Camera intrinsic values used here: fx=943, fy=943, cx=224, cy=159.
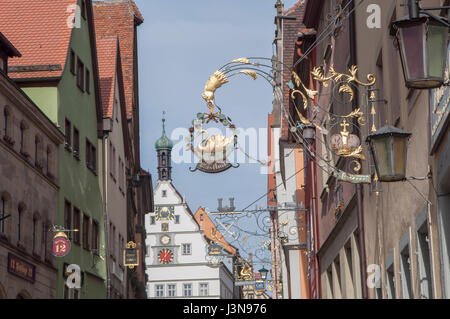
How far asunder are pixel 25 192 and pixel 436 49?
17697 millimetres

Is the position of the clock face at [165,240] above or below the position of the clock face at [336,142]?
above

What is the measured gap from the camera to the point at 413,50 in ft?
24.0

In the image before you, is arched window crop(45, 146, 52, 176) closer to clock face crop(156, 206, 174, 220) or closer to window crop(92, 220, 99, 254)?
window crop(92, 220, 99, 254)

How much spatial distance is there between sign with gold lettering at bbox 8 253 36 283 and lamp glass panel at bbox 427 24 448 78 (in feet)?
52.8

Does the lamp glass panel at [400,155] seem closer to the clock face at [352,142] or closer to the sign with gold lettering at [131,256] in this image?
the clock face at [352,142]

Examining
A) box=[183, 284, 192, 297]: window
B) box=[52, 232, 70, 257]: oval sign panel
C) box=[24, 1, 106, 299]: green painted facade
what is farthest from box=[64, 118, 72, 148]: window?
box=[183, 284, 192, 297]: window

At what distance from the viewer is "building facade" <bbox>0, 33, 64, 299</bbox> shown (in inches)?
861

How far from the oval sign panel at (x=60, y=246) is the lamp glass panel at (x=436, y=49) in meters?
17.7

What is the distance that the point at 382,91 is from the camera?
13742 millimetres

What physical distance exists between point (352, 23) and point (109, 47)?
22.3m

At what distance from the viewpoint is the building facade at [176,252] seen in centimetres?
9275

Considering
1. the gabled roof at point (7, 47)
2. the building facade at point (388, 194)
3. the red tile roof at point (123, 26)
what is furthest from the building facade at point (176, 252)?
the building facade at point (388, 194)

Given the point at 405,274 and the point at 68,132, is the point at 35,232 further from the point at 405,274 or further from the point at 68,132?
the point at 405,274

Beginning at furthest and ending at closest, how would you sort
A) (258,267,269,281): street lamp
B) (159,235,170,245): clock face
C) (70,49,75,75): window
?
(159,235,170,245): clock face
(258,267,269,281): street lamp
(70,49,75,75): window
